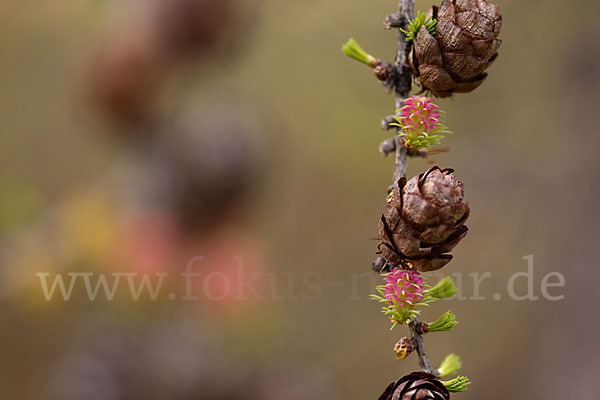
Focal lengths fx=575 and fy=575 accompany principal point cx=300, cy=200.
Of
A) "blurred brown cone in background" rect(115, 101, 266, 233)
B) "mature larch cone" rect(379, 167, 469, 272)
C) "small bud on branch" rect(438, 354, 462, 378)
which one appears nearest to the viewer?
"mature larch cone" rect(379, 167, 469, 272)

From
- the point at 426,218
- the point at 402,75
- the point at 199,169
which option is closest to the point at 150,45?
the point at 199,169

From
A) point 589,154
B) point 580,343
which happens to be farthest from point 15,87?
point 580,343

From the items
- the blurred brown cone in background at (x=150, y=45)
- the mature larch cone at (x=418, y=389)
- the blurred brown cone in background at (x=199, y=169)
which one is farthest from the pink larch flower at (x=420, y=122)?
the blurred brown cone in background at (x=150, y=45)

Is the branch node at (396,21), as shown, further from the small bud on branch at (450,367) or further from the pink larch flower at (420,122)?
the small bud on branch at (450,367)

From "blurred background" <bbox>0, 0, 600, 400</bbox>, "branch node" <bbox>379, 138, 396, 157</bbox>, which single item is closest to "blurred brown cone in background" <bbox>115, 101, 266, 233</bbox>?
"blurred background" <bbox>0, 0, 600, 400</bbox>

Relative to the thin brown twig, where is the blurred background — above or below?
above

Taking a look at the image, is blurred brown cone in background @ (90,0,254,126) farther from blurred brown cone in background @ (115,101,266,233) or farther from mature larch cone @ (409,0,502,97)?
mature larch cone @ (409,0,502,97)
